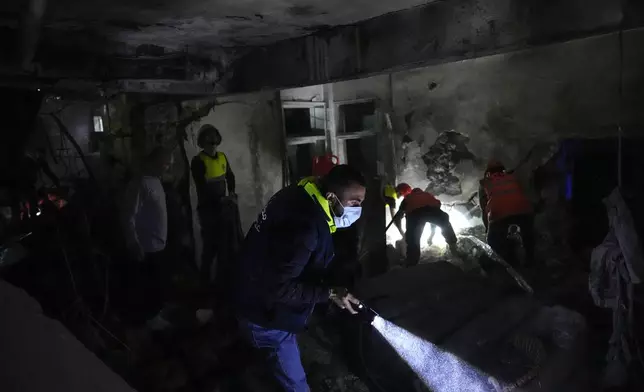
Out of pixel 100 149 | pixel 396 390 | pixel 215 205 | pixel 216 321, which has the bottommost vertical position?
pixel 396 390

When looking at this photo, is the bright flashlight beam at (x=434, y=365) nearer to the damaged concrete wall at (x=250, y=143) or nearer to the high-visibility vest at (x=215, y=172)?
the high-visibility vest at (x=215, y=172)

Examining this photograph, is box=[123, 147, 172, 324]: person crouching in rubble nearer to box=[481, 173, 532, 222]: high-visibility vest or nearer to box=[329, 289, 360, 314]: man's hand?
box=[329, 289, 360, 314]: man's hand

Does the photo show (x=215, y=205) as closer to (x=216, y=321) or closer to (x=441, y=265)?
(x=216, y=321)

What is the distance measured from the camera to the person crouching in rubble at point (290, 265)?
2594mm

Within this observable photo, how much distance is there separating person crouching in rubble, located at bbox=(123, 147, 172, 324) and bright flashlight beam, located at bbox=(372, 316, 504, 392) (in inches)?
84.2

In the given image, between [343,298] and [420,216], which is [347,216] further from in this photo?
[420,216]

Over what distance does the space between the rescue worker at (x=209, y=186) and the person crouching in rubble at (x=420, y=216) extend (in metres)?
2.27

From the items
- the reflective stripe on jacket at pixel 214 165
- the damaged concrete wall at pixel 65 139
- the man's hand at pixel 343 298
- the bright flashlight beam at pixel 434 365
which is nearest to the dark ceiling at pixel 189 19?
the damaged concrete wall at pixel 65 139

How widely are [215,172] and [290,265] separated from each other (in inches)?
132

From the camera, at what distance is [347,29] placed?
405cm

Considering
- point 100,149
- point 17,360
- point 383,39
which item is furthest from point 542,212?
point 17,360

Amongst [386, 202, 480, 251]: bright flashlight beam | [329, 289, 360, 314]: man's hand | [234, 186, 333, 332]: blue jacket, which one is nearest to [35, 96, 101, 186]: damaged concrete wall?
[234, 186, 333, 332]: blue jacket

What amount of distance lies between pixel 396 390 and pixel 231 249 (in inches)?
118

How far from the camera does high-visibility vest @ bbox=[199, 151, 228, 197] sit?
5.62m
